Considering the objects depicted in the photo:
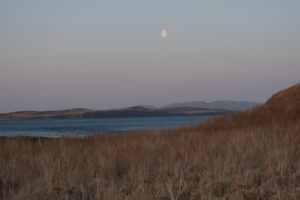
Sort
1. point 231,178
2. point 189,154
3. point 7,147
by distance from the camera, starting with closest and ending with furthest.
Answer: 1. point 231,178
2. point 189,154
3. point 7,147

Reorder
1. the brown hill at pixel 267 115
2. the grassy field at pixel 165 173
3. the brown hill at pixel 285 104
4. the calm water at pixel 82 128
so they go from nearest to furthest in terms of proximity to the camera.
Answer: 1. the grassy field at pixel 165 173
2. the brown hill at pixel 267 115
3. the brown hill at pixel 285 104
4. the calm water at pixel 82 128

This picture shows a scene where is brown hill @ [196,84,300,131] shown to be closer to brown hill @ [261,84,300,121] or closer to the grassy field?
brown hill @ [261,84,300,121]

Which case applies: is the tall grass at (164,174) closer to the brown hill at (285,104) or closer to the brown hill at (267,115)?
the brown hill at (267,115)

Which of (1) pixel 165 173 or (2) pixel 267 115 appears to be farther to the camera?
(2) pixel 267 115

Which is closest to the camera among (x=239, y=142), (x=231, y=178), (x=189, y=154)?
(x=231, y=178)

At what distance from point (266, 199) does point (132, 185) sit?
2.24 meters

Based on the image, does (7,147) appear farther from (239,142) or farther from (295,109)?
(295,109)

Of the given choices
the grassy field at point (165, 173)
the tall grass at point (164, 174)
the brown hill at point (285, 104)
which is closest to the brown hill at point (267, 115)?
the brown hill at point (285, 104)

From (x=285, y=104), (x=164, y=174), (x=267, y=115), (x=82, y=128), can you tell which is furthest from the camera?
(x=82, y=128)

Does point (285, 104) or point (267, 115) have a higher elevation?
point (285, 104)

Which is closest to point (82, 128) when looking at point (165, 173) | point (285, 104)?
point (285, 104)

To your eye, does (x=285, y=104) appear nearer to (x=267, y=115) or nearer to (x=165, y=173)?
(x=267, y=115)

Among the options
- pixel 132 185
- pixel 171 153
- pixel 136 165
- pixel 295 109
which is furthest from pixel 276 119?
pixel 132 185

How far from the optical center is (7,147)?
1564 centimetres
